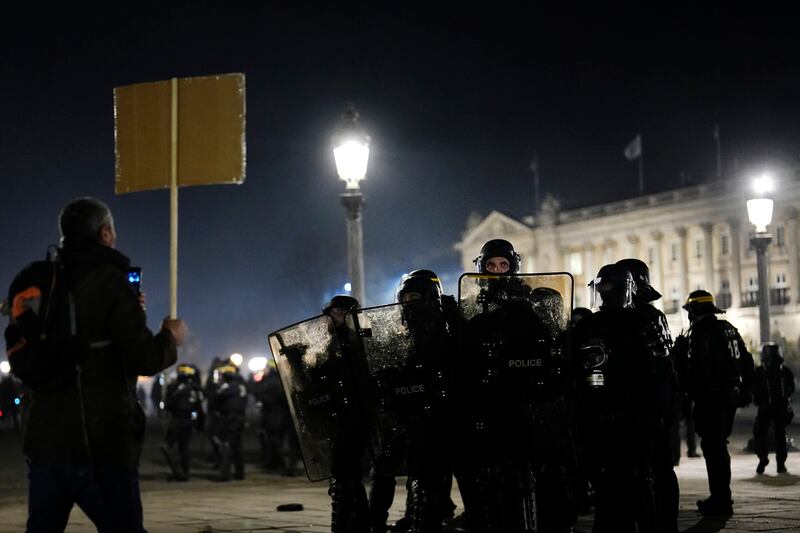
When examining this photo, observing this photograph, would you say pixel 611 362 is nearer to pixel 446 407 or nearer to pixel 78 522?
pixel 446 407

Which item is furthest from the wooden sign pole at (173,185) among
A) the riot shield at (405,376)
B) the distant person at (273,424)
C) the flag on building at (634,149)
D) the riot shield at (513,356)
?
the flag on building at (634,149)

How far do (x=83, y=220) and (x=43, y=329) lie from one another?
1.57 feet

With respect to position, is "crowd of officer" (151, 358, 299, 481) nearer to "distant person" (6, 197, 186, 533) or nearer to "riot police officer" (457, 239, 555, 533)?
"riot police officer" (457, 239, 555, 533)

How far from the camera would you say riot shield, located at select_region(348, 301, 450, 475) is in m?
6.78

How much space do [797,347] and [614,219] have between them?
3229cm

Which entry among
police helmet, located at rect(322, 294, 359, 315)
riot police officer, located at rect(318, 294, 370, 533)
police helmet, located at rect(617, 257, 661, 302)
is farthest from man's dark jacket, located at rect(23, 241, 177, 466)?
police helmet, located at rect(617, 257, 661, 302)

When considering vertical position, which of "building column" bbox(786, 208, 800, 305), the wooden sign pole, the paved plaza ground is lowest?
the paved plaza ground

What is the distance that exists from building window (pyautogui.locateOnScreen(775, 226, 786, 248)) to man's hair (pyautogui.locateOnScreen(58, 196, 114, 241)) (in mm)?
102819

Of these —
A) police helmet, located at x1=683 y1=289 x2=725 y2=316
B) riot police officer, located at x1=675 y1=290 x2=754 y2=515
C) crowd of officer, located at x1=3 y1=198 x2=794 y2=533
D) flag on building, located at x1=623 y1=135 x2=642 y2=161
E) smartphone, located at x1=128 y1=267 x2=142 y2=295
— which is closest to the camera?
smartphone, located at x1=128 y1=267 x2=142 y2=295

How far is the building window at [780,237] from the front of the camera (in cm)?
10344

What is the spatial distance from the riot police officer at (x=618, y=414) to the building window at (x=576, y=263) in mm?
116824

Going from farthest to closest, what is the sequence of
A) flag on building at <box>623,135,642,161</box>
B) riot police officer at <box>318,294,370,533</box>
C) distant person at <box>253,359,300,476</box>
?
flag on building at <box>623,135,642,161</box>
distant person at <box>253,359,300,476</box>
riot police officer at <box>318,294,370,533</box>

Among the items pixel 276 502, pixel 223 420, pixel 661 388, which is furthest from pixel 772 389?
pixel 661 388

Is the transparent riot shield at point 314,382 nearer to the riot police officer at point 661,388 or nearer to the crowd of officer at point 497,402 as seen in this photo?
the crowd of officer at point 497,402
